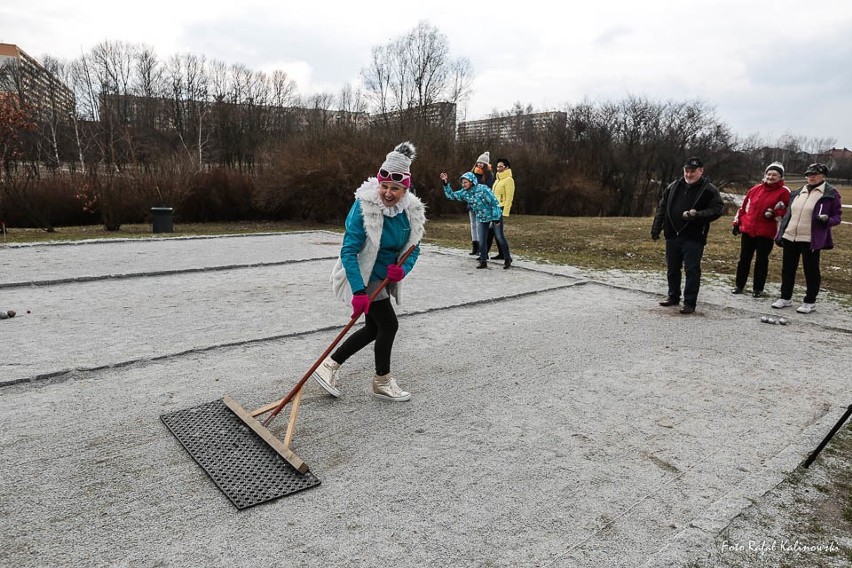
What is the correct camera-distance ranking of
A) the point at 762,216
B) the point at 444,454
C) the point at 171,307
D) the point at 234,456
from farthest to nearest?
the point at 762,216 → the point at 171,307 → the point at 444,454 → the point at 234,456

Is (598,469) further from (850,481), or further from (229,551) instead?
(229,551)

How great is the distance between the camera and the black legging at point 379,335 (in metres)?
4.06

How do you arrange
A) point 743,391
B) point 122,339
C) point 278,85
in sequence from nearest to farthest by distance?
point 743,391 → point 122,339 → point 278,85

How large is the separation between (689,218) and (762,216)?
1.70 m

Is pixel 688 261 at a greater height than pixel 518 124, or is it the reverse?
pixel 518 124

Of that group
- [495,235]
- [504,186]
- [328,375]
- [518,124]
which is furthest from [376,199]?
[518,124]

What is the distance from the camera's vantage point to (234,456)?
130 inches

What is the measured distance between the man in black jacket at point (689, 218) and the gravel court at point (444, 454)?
1.44 metres

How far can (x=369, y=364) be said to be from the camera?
502 centimetres

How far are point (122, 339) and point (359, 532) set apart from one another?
3957 millimetres

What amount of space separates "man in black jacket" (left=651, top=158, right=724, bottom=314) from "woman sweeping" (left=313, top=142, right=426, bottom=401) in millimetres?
4313

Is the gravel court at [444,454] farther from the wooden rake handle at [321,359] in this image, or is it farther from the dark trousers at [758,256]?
the dark trousers at [758,256]

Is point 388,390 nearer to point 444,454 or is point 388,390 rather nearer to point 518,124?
point 444,454

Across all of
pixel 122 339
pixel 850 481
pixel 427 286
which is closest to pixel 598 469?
pixel 850 481
